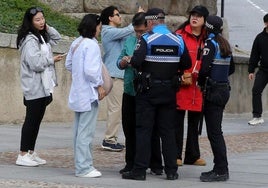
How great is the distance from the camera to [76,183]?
909 centimetres

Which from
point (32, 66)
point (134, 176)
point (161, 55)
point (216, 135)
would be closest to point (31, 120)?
point (32, 66)

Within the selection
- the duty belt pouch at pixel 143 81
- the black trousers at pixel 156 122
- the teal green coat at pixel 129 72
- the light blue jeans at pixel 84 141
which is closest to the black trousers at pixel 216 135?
the black trousers at pixel 156 122

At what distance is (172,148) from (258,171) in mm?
1272

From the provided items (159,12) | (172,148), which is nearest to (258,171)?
(172,148)

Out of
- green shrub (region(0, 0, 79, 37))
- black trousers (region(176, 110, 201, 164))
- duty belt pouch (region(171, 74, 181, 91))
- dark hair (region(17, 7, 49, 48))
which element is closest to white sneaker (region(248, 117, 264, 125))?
green shrub (region(0, 0, 79, 37))

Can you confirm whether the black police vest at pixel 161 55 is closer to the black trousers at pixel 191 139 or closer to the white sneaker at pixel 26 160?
the black trousers at pixel 191 139

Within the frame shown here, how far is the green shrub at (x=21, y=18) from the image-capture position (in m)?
15.4

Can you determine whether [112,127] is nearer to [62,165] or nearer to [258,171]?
[62,165]

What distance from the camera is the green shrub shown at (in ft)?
50.6

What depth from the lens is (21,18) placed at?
16.0m

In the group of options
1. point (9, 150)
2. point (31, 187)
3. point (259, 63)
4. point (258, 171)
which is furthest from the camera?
point (259, 63)

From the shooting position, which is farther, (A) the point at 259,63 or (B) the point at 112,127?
(A) the point at 259,63

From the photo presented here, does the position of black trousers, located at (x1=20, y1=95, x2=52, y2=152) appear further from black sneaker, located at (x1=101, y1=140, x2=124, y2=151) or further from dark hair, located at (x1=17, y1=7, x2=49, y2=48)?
black sneaker, located at (x1=101, y1=140, x2=124, y2=151)

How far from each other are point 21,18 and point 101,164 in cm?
599
